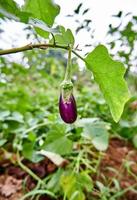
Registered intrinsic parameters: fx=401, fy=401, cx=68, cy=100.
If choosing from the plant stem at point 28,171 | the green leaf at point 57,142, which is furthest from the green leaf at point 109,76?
the plant stem at point 28,171

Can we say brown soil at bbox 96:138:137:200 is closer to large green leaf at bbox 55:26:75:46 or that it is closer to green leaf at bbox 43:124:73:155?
green leaf at bbox 43:124:73:155

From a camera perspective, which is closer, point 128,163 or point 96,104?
point 128,163

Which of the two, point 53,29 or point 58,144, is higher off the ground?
point 53,29

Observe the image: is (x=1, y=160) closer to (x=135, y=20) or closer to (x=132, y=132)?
(x=132, y=132)

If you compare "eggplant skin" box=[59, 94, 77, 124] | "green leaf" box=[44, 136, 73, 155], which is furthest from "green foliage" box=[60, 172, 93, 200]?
"eggplant skin" box=[59, 94, 77, 124]

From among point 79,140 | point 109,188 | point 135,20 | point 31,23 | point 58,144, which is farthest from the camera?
point 135,20

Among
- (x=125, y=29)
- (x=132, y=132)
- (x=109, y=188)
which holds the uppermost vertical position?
(x=125, y=29)

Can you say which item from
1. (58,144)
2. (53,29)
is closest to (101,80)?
(53,29)
